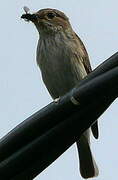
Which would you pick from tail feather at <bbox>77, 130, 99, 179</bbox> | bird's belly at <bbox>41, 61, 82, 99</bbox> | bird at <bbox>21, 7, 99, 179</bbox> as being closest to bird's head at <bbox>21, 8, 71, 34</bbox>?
bird at <bbox>21, 7, 99, 179</bbox>

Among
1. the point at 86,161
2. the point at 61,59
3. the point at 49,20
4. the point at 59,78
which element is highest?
the point at 49,20

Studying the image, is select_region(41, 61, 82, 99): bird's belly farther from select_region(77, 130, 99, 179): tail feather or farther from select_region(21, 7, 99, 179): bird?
select_region(77, 130, 99, 179): tail feather

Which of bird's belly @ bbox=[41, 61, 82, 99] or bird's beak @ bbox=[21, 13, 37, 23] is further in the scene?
bird's beak @ bbox=[21, 13, 37, 23]

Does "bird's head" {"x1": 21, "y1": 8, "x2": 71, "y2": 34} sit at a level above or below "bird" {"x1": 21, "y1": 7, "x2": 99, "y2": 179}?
above

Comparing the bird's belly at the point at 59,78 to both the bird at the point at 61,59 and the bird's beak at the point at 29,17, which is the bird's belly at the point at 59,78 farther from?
the bird's beak at the point at 29,17

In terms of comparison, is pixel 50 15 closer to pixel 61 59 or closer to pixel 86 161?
pixel 61 59

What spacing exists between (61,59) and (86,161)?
142 centimetres

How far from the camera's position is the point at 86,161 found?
6.70 meters

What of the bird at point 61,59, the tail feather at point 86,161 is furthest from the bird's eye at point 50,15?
the tail feather at point 86,161

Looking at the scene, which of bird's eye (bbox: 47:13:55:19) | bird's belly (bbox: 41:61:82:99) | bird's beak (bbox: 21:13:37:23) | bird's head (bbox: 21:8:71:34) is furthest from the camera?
bird's eye (bbox: 47:13:55:19)

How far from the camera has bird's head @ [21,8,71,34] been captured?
21.7 ft

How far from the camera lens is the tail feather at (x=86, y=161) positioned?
6406mm

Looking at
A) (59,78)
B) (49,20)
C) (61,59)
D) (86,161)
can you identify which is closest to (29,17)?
(49,20)

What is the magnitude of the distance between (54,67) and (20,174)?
3.55 meters
